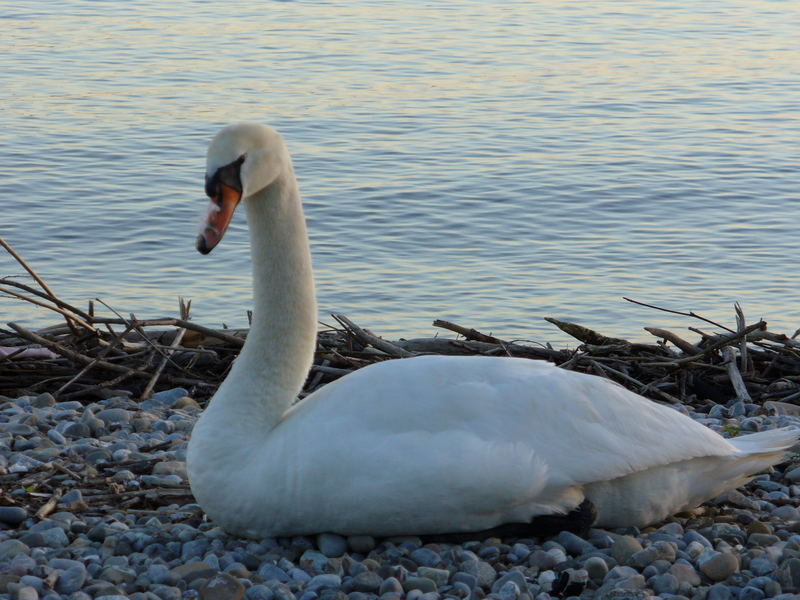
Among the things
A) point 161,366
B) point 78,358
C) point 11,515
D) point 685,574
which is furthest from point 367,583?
point 78,358

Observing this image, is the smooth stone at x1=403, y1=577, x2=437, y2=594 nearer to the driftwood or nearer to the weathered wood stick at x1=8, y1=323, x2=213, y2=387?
the driftwood

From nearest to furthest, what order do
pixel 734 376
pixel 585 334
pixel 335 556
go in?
pixel 335 556 < pixel 734 376 < pixel 585 334

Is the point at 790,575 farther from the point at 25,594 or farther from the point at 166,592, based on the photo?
the point at 25,594

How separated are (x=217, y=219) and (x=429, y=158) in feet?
37.7

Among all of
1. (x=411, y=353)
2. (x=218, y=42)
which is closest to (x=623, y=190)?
(x=411, y=353)

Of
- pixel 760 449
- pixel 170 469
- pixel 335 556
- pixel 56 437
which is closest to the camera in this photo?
pixel 335 556

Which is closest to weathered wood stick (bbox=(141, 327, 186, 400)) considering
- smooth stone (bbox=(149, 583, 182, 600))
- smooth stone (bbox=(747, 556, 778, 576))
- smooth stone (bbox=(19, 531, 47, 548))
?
smooth stone (bbox=(19, 531, 47, 548))

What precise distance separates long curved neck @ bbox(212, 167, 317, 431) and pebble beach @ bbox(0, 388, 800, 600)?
1.77ft

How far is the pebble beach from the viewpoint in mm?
4375

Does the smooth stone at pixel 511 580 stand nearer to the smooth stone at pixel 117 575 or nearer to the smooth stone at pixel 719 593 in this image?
the smooth stone at pixel 719 593

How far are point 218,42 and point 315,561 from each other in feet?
61.5

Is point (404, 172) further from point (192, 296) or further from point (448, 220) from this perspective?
point (192, 296)

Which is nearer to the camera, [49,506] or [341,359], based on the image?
[49,506]

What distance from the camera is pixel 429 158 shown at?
15852 millimetres
